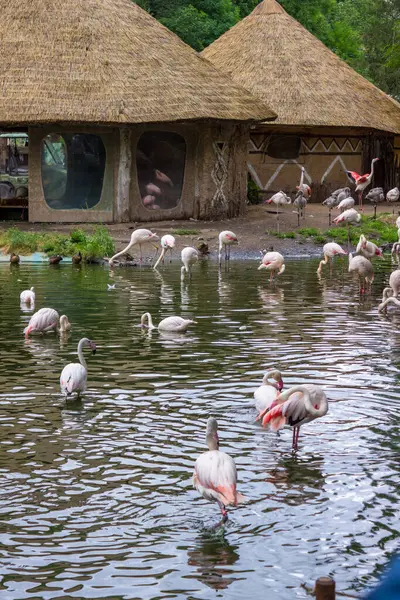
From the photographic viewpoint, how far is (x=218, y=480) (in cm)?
703

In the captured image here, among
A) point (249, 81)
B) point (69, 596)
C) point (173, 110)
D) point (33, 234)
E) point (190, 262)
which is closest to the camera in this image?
Answer: point (69, 596)

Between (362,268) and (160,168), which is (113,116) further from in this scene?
(362,268)

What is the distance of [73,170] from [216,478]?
21380mm

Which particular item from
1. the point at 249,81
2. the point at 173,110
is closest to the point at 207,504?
the point at 173,110

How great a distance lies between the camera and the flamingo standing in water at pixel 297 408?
8812mm

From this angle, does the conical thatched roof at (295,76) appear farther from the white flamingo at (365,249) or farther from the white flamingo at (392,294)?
the white flamingo at (392,294)

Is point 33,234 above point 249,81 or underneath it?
underneath

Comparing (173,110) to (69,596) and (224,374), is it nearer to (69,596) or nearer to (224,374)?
(224,374)

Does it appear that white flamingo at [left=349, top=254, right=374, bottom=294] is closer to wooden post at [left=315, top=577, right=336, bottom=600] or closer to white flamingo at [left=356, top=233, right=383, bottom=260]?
white flamingo at [left=356, top=233, right=383, bottom=260]

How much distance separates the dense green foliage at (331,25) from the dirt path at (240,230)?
12794mm

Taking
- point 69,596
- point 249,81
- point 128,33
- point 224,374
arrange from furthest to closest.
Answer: point 249,81
point 128,33
point 224,374
point 69,596

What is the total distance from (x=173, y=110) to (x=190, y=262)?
765cm

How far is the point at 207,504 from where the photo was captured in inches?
302

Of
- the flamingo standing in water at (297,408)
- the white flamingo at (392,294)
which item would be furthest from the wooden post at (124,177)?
the flamingo standing in water at (297,408)
